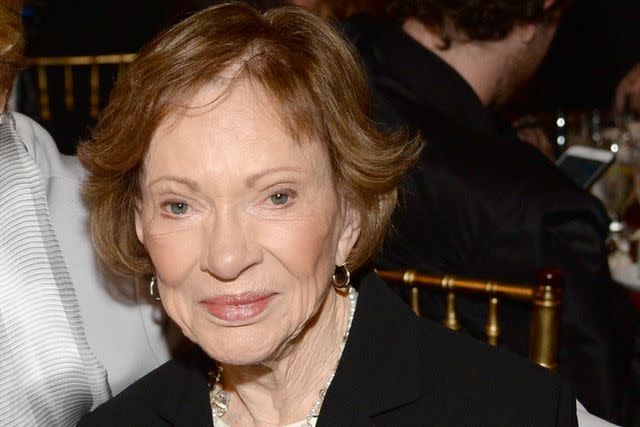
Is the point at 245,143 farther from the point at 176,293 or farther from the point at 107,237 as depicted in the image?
the point at 107,237

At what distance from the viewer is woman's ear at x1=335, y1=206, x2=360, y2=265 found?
5.71ft

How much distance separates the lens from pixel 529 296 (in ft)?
6.65

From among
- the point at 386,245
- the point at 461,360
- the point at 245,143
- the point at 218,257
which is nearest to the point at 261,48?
the point at 245,143

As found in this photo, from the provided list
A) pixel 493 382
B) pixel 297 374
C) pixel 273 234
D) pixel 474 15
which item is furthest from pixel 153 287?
pixel 474 15

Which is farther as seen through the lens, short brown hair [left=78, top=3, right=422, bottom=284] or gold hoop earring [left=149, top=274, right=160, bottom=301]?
gold hoop earring [left=149, top=274, right=160, bottom=301]

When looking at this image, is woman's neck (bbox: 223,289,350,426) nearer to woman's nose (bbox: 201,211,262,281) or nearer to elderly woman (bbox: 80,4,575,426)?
elderly woman (bbox: 80,4,575,426)

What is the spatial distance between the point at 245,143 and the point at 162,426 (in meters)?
0.61

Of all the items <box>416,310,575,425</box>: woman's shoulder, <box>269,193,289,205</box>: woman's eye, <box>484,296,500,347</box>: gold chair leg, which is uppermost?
<box>269,193,289,205</box>: woman's eye

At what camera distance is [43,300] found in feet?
5.88

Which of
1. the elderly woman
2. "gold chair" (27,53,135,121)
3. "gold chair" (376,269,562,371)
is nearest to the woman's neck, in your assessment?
the elderly woman

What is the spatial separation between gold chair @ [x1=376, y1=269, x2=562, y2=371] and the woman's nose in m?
0.65

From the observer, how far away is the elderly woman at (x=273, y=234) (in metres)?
1.56

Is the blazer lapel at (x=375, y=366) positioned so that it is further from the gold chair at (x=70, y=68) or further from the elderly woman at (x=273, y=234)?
the gold chair at (x=70, y=68)

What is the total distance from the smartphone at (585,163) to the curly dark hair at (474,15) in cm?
48
